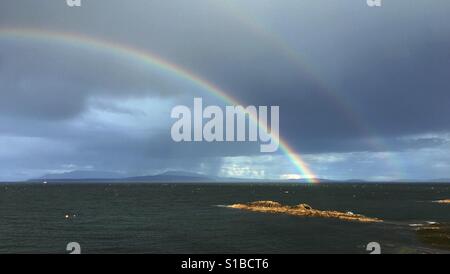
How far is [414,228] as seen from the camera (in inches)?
2542

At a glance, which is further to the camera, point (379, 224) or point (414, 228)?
point (379, 224)

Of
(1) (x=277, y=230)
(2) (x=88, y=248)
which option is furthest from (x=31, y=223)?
(1) (x=277, y=230)

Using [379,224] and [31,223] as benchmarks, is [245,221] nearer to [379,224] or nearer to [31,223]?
[379,224]
